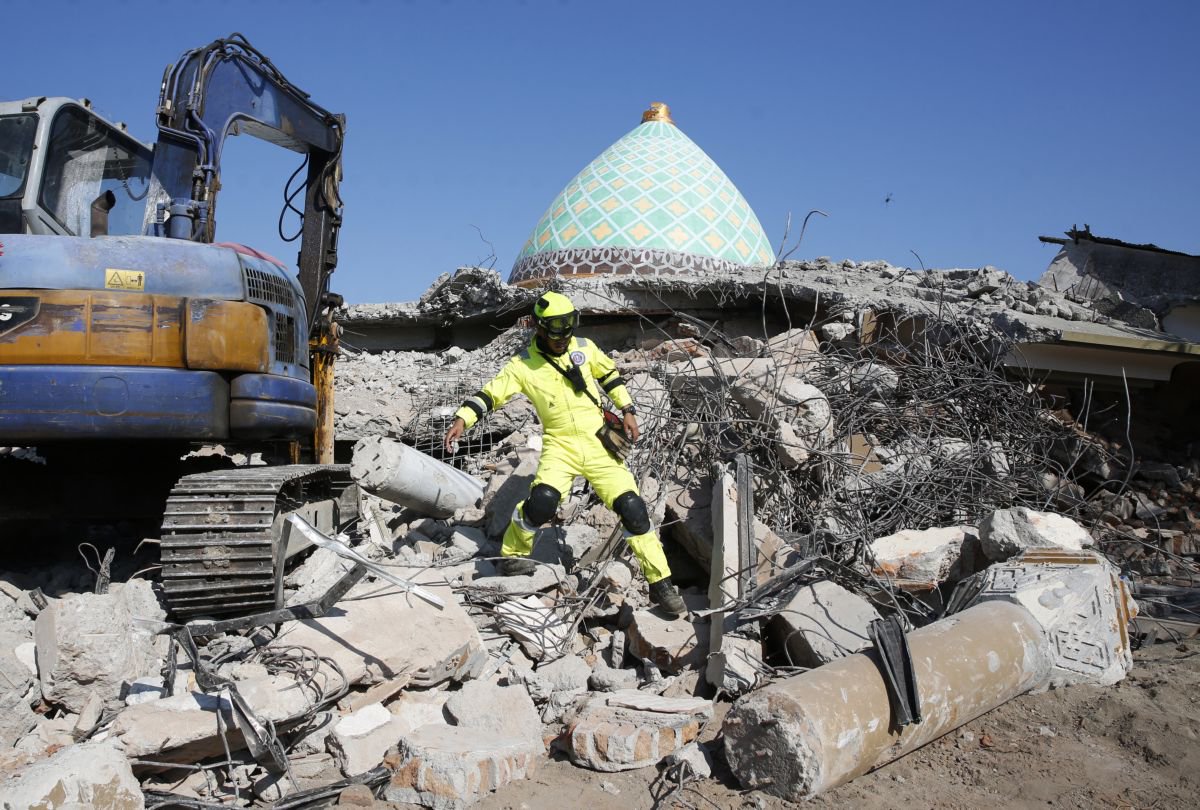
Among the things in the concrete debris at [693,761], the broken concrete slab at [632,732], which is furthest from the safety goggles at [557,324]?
the concrete debris at [693,761]

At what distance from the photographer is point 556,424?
5254 mm

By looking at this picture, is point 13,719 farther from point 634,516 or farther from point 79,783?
point 634,516

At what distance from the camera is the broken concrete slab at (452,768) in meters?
3.33

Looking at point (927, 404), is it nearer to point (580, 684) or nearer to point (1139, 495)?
point (1139, 495)

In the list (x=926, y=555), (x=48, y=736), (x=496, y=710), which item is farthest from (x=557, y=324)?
(x=48, y=736)

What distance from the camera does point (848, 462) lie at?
20.9 ft

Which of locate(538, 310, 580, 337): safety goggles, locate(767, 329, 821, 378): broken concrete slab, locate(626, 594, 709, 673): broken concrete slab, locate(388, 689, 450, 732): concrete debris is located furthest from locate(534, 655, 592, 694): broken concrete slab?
locate(767, 329, 821, 378): broken concrete slab

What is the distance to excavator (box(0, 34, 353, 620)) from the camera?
4.29m

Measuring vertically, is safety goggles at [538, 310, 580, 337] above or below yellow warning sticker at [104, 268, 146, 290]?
below

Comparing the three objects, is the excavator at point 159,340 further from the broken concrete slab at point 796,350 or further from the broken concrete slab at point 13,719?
the broken concrete slab at point 796,350

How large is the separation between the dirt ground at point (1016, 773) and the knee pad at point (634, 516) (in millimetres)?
1237

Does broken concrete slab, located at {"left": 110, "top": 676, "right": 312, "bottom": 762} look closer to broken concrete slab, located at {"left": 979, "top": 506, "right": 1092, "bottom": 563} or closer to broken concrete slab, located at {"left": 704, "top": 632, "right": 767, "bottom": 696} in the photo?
broken concrete slab, located at {"left": 704, "top": 632, "right": 767, "bottom": 696}

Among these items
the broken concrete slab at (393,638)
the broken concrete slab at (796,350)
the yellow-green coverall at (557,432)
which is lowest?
the broken concrete slab at (393,638)

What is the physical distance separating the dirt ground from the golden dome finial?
11.7 meters
